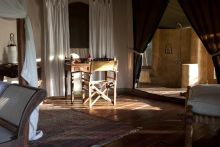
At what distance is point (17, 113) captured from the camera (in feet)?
7.30

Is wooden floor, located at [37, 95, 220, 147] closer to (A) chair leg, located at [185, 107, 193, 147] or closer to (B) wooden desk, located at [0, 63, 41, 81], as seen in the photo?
(A) chair leg, located at [185, 107, 193, 147]

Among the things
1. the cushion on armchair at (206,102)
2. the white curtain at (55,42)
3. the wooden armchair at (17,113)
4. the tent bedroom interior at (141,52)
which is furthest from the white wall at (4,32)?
the cushion on armchair at (206,102)

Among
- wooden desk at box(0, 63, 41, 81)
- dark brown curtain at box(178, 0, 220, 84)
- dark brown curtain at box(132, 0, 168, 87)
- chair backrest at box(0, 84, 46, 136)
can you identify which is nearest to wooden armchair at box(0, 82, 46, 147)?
chair backrest at box(0, 84, 46, 136)

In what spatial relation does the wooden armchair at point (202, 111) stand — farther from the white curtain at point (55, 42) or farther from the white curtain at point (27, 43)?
the white curtain at point (55, 42)

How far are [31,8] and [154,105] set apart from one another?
3.18 metres

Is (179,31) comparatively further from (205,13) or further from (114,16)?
(205,13)

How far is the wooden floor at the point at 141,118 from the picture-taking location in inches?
132

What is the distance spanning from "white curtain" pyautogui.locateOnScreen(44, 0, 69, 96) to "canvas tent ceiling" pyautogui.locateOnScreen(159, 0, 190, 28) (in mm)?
2514

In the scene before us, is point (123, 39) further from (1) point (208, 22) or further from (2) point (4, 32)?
(2) point (4, 32)

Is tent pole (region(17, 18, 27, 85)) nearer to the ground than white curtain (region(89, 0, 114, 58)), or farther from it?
nearer to the ground

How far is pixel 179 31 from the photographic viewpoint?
24.5 feet

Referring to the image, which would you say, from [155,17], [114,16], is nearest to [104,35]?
[114,16]

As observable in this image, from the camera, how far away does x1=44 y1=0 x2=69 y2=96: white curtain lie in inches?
228

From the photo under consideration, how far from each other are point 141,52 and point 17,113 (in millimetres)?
4338
